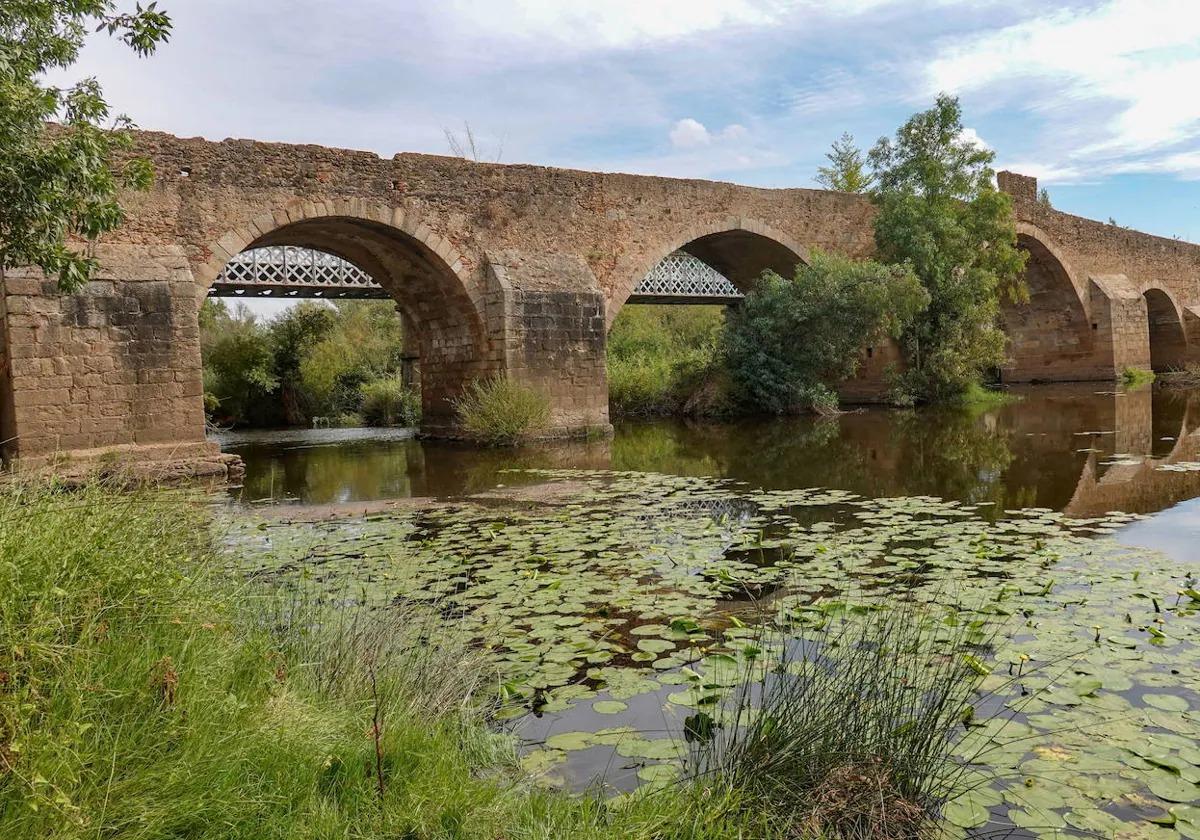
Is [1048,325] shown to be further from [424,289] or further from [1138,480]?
[1138,480]

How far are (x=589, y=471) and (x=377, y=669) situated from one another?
608cm

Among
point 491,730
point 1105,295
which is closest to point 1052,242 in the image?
point 1105,295

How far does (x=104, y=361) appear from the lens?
9.31 metres

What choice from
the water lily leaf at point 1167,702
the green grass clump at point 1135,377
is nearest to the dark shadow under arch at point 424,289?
the water lily leaf at point 1167,702

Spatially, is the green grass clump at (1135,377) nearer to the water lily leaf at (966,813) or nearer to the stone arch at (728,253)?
the stone arch at (728,253)

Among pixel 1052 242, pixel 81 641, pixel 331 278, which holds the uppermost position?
pixel 1052 242

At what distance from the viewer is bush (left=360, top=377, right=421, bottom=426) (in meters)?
20.0

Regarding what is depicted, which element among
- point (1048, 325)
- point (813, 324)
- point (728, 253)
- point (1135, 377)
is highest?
point (728, 253)

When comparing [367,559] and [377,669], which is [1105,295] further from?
[377,669]

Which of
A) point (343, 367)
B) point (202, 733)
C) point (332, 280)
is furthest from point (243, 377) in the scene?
point (202, 733)

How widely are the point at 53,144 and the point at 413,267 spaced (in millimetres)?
7035

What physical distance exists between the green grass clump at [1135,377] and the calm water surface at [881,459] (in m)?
6.70

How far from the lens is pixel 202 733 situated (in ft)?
6.43

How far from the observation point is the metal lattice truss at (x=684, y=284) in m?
18.6
